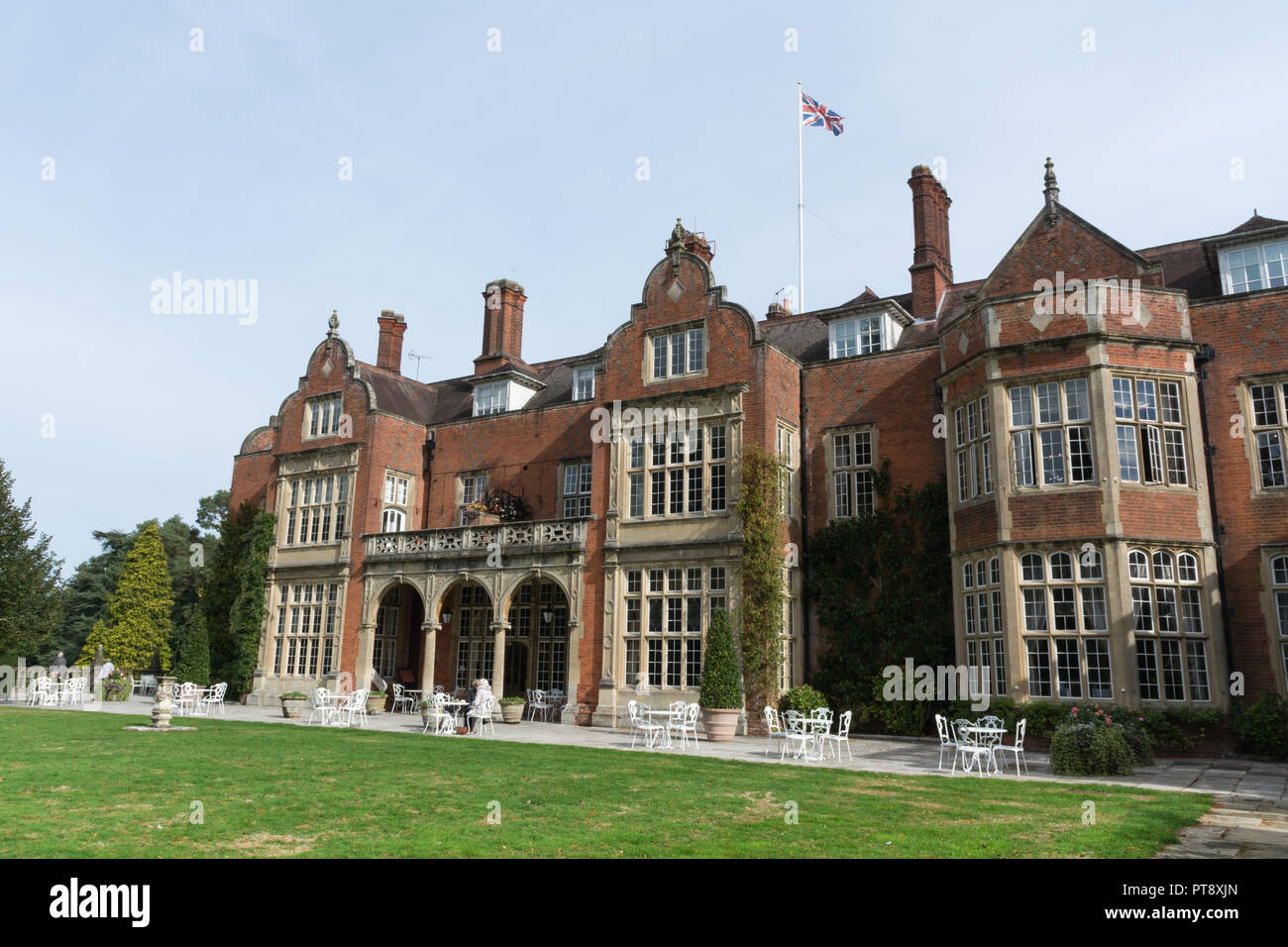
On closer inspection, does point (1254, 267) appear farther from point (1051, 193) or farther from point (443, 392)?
point (443, 392)

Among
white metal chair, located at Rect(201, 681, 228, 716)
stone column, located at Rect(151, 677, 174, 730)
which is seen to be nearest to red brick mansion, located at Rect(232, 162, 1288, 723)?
white metal chair, located at Rect(201, 681, 228, 716)

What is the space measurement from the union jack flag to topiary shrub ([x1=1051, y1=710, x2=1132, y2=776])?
19.6 m

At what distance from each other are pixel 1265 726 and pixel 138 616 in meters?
43.5

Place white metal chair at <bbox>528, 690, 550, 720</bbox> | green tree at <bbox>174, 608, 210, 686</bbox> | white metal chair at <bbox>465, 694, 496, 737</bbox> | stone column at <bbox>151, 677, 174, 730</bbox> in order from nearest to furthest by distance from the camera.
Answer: stone column at <bbox>151, 677, 174, 730</bbox> < white metal chair at <bbox>465, 694, 496, 737</bbox> < white metal chair at <bbox>528, 690, 550, 720</bbox> < green tree at <bbox>174, 608, 210, 686</bbox>

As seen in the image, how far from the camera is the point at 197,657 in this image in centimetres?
2962

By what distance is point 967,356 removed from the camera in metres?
20.2

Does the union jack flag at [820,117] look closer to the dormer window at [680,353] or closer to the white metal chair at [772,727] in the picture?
the dormer window at [680,353]

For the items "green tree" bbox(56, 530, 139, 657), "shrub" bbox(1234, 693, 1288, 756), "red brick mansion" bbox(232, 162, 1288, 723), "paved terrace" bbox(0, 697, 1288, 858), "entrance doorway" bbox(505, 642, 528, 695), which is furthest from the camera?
"green tree" bbox(56, 530, 139, 657)

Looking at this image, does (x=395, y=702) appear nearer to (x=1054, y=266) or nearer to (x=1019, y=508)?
(x=1019, y=508)

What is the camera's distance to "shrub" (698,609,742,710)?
20391mm

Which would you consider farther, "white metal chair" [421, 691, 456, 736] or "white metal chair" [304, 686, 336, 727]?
"white metal chair" [304, 686, 336, 727]

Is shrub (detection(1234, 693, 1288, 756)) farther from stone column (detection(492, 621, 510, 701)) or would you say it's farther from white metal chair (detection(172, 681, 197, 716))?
white metal chair (detection(172, 681, 197, 716))

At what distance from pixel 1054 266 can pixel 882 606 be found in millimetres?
8623

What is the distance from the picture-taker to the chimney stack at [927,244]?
1009 inches
